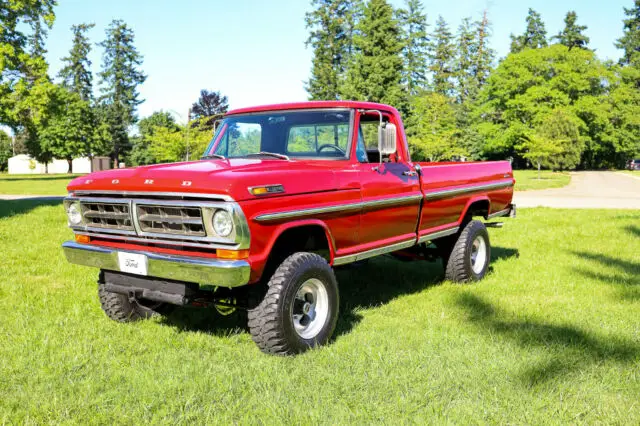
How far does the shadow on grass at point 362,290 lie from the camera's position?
5.27 metres

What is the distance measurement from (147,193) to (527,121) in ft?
188

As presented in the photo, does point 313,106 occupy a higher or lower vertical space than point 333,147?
higher

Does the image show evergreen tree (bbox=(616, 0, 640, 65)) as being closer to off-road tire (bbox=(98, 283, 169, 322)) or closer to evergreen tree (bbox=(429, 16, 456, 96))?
evergreen tree (bbox=(429, 16, 456, 96))

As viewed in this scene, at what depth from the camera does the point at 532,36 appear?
71625 millimetres

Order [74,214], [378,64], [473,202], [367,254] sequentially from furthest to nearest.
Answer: [378,64] < [473,202] < [367,254] < [74,214]

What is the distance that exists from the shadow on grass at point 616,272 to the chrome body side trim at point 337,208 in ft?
8.90

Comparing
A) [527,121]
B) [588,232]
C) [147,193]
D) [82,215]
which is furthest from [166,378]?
[527,121]

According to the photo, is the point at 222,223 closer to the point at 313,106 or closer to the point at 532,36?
the point at 313,106

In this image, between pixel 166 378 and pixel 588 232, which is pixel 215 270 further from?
pixel 588 232

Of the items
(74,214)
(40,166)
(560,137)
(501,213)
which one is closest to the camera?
(74,214)

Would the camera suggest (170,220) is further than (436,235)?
No

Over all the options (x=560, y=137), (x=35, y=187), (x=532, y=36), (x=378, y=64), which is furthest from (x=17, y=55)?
(x=532, y=36)

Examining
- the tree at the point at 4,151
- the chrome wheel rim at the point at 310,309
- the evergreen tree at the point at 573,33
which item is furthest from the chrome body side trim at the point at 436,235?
the tree at the point at 4,151

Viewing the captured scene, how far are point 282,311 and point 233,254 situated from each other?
594mm
